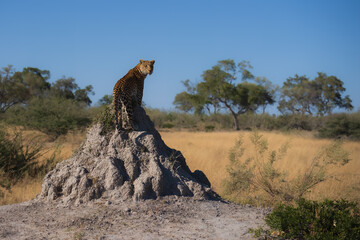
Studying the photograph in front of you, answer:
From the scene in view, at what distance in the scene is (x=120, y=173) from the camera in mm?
5039

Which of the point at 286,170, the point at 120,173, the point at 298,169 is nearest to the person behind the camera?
the point at 120,173

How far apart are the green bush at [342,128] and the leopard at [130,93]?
19.7 m

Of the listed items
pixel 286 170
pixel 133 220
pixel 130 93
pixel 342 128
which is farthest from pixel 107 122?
pixel 342 128

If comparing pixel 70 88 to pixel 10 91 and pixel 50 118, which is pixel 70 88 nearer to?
pixel 10 91

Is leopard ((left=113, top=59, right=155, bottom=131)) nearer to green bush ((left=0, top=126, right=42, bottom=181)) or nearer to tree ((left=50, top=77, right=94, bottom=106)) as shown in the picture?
green bush ((left=0, top=126, right=42, bottom=181))

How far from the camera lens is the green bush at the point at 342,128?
2248cm

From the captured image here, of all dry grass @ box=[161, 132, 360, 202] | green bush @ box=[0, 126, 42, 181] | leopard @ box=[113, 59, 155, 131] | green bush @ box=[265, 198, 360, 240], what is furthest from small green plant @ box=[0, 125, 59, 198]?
green bush @ box=[265, 198, 360, 240]

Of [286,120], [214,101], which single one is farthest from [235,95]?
[286,120]

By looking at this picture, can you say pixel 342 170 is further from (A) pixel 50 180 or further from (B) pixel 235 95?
(B) pixel 235 95

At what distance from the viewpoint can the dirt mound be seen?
4.93 meters

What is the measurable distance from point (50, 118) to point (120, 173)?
44.4 feet

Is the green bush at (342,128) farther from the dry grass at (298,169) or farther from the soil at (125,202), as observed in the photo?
the soil at (125,202)

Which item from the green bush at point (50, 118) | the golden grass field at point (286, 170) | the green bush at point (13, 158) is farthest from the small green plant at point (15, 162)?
the green bush at point (50, 118)

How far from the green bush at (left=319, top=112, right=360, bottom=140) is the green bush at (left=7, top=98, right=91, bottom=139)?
15.3m
